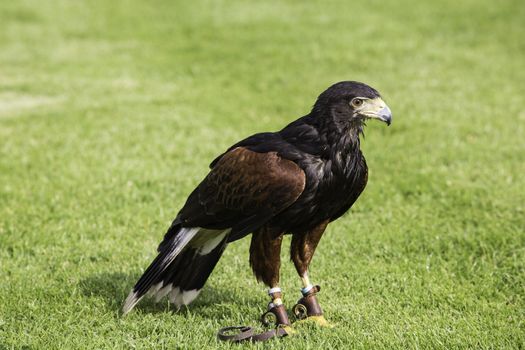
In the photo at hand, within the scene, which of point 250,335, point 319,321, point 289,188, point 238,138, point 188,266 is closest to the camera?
point 289,188

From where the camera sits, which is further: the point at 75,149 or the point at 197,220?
the point at 75,149

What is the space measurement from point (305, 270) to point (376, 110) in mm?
1278

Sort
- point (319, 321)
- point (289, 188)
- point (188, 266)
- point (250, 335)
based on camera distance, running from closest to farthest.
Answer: point (289, 188), point (250, 335), point (319, 321), point (188, 266)

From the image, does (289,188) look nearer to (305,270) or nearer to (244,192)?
(244,192)

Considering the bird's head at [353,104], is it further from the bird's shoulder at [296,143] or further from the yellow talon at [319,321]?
the yellow talon at [319,321]

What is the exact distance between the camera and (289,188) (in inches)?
192

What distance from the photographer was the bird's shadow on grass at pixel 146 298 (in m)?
5.82

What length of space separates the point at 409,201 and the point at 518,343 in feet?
10.8

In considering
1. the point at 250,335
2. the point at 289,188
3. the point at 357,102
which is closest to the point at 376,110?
the point at 357,102

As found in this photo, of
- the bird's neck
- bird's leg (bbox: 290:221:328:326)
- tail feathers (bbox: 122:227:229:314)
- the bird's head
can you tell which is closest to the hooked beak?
the bird's head

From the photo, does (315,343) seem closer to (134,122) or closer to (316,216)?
(316,216)

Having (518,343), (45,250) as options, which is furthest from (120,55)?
(518,343)

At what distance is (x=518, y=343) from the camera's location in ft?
16.9

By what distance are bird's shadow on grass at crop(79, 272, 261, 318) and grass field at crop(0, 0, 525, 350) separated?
21mm
